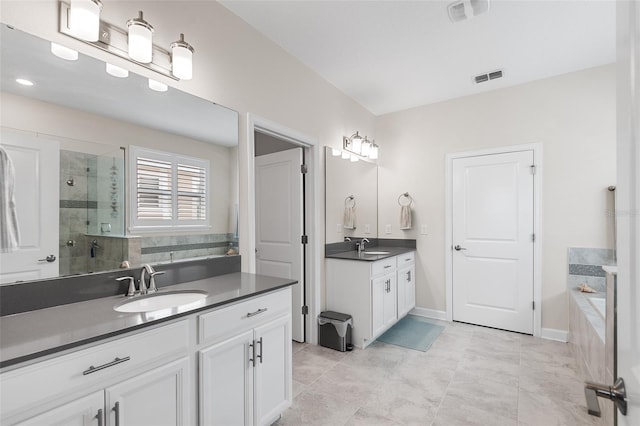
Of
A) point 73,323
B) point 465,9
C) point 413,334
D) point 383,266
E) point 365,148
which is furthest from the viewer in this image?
point 365,148

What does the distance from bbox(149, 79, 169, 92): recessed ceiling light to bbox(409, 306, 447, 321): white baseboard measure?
3.77 metres

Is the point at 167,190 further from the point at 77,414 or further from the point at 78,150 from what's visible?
the point at 77,414

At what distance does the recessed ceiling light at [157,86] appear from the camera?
1776 millimetres

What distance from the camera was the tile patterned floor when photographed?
201cm

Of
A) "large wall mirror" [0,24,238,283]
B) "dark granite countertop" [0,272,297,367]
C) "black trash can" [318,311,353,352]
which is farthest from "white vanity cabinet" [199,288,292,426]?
"black trash can" [318,311,353,352]

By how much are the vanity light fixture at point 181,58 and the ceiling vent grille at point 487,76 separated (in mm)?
2930

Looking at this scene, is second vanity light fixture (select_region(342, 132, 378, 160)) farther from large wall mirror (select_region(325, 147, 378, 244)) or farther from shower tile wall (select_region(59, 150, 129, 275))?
shower tile wall (select_region(59, 150, 129, 275))

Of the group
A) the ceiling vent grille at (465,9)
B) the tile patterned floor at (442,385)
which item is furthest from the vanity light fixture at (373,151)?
the tile patterned floor at (442,385)

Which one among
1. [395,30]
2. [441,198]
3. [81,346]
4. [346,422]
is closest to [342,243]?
[441,198]

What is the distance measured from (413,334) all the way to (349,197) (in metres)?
1.72

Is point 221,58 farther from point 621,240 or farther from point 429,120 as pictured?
point 429,120

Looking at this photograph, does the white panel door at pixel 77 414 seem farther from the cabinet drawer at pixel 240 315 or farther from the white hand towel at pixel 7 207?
the white hand towel at pixel 7 207

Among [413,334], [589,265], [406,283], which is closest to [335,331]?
[413,334]

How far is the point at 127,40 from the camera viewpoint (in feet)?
5.41
